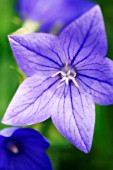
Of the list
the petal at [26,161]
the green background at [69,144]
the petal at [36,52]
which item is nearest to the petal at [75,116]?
the petal at [36,52]

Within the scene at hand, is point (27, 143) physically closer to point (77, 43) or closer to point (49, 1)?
point (77, 43)

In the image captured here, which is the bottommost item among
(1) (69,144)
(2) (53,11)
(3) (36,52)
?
(1) (69,144)

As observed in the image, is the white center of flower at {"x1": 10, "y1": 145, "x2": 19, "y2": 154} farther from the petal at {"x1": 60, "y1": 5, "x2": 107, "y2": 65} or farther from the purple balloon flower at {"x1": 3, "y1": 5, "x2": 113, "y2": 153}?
the petal at {"x1": 60, "y1": 5, "x2": 107, "y2": 65}

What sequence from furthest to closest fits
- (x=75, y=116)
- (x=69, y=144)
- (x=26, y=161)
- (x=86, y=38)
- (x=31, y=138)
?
(x=69, y=144) < (x=26, y=161) < (x=31, y=138) < (x=75, y=116) < (x=86, y=38)

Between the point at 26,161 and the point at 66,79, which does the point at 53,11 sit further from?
the point at 26,161

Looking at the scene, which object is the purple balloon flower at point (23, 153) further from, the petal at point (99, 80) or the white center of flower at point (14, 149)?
the petal at point (99, 80)

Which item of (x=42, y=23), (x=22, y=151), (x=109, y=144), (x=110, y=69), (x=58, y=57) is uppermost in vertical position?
(x=42, y=23)

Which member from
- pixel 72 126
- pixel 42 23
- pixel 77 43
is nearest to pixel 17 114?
pixel 72 126

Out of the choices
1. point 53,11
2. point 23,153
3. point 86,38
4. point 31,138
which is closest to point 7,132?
point 31,138
